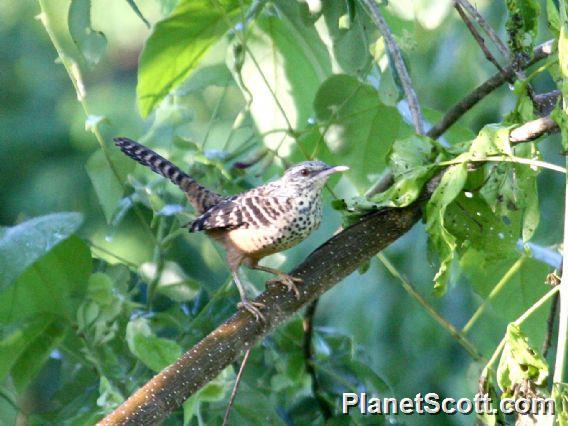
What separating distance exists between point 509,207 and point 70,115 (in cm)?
317

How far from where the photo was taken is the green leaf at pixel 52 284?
2.34 m

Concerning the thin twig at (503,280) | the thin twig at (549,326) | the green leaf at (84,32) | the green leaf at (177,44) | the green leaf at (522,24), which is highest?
the green leaf at (84,32)

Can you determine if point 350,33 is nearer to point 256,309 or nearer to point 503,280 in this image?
point 503,280

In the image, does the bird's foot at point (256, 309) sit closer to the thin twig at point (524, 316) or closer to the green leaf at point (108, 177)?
the thin twig at point (524, 316)

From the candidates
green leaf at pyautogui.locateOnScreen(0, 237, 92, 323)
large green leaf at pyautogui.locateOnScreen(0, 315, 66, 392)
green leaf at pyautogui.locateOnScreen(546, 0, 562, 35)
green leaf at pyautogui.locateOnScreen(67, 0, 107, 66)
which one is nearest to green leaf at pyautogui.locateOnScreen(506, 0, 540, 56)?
green leaf at pyautogui.locateOnScreen(546, 0, 562, 35)

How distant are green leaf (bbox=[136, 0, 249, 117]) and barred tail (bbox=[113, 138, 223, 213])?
31 cm

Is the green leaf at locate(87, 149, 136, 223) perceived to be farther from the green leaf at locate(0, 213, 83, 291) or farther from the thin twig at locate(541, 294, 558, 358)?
the thin twig at locate(541, 294, 558, 358)

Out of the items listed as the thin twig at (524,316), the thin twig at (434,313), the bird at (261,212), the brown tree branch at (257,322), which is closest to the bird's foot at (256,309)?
the brown tree branch at (257,322)

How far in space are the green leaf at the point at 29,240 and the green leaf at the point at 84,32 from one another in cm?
34

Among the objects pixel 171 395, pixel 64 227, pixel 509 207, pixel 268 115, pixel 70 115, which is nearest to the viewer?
pixel 171 395

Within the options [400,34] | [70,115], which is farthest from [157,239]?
[70,115]

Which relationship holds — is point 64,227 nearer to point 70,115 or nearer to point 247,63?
point 247,63

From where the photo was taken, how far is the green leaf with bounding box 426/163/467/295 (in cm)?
172

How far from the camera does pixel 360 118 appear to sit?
8.14 ft
